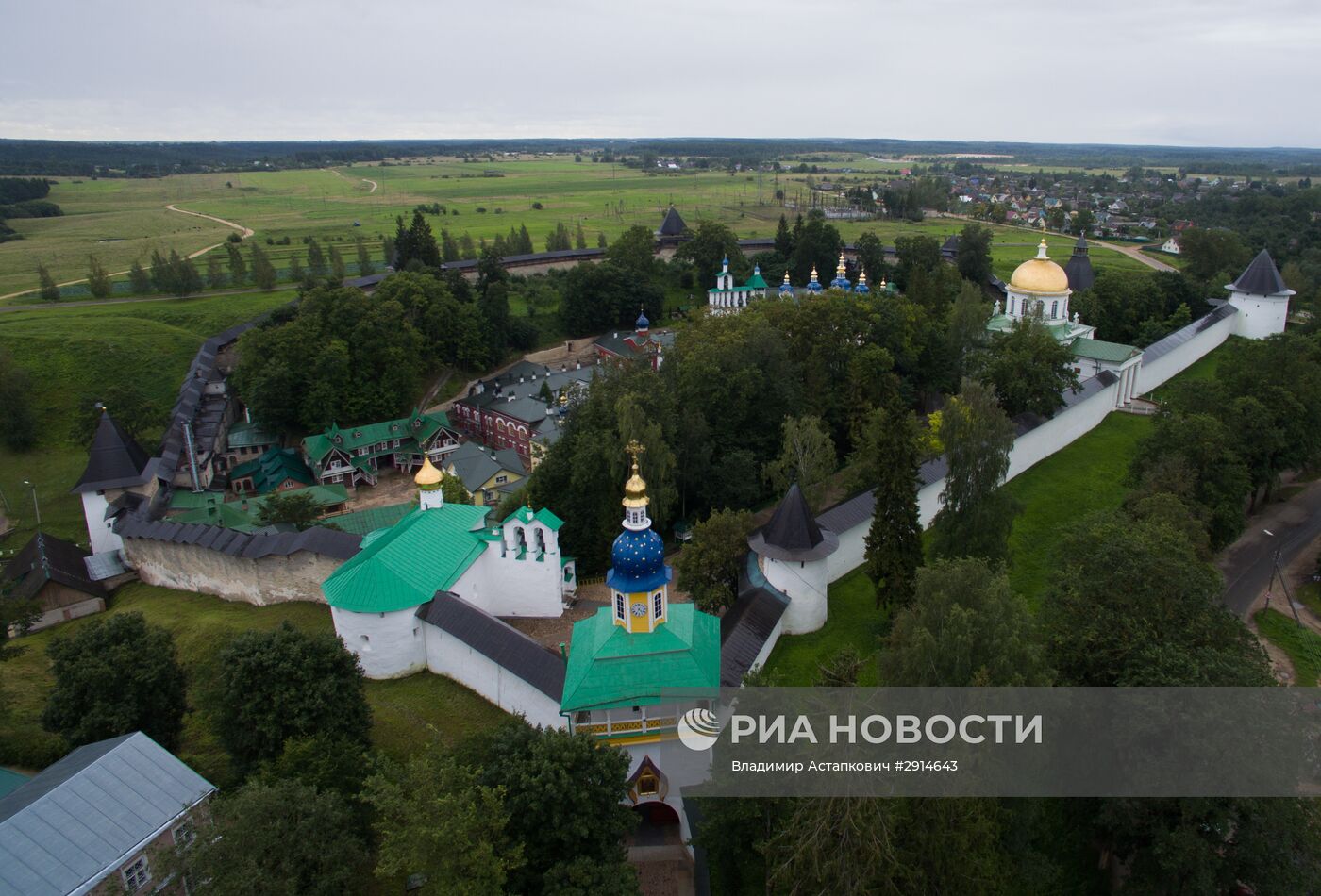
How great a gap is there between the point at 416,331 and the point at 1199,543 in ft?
134

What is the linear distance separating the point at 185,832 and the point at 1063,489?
30794mm

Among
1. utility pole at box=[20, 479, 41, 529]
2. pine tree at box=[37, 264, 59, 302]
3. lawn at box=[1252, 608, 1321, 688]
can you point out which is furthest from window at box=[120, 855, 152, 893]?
pine tree at box=[37, 264, 59, 302]

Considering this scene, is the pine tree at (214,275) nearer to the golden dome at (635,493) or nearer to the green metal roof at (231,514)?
the green metal roof at (231,514)

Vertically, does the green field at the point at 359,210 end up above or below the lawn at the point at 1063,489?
above

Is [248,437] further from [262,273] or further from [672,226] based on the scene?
[672,226]

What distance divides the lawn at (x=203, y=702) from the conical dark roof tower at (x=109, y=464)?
6.05m

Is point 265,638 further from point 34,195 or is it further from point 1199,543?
point 34,195

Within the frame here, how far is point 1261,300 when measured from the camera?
54.2 m

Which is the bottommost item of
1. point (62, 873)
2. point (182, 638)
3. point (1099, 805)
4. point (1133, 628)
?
point (182, 638)

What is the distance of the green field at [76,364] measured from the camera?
39.2m

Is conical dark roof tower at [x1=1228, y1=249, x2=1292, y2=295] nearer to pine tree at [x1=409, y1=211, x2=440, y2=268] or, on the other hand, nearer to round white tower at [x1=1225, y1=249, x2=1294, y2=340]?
round white tower at [x1=1225, y1=249, x2=1294, y2=340]

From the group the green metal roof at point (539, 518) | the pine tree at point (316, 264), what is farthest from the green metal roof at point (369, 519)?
the pine tree at point (316, 264)

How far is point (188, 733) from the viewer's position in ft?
67.5

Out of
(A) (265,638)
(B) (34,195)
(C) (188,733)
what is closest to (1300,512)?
(A) (265,638)
